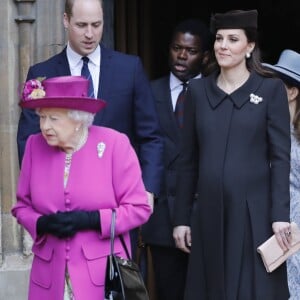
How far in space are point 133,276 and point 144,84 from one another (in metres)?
1.39

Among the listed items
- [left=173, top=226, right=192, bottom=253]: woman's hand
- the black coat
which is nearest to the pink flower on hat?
the black coat

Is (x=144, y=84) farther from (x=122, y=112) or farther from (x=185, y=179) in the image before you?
(x=185, y=179)

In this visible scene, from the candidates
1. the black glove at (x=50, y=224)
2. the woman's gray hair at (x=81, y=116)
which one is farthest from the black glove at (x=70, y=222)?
the woman's gray hair at (x=81, y=116)

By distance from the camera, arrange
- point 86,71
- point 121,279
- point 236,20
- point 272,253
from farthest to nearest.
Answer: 1. point 86,71
2. point 236,20
3. point 272,253
4. point 121,279

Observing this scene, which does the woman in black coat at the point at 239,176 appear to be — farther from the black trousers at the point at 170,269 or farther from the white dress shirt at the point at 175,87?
the white dress shirt at the point at 175,87

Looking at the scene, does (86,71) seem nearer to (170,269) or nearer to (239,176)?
(239,176)

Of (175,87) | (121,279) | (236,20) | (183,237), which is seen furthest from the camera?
(175,87)

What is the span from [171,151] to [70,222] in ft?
4.72

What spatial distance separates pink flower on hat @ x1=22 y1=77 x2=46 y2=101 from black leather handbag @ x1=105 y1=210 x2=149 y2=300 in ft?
1.96

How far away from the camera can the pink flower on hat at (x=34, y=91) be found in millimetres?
4633

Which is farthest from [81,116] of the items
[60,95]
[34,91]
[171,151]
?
[171,151]

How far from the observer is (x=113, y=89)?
552 cm

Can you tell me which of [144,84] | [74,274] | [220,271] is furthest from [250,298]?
[144,84]

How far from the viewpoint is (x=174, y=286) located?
5902 millimetres
